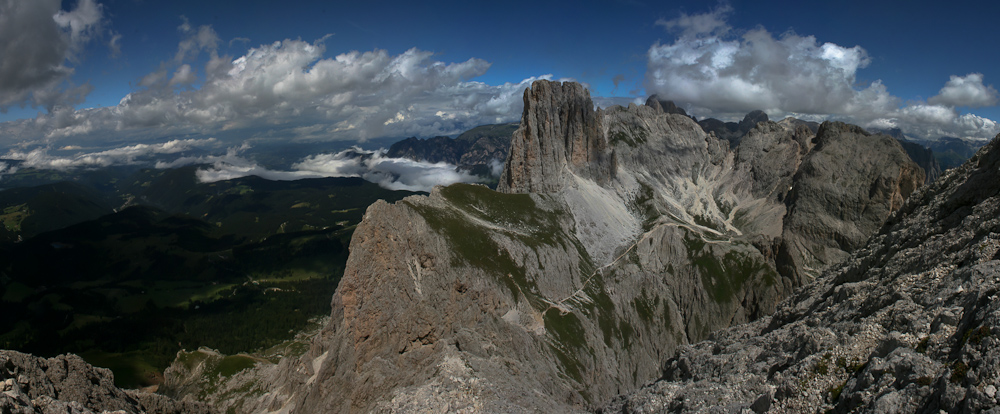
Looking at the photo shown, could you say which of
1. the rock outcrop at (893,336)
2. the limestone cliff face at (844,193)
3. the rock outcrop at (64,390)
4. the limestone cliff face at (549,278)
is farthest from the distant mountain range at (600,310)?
the limestone cliff face at (844,193)

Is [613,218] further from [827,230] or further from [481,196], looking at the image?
[827,230]

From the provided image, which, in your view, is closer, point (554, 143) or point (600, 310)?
point (600, 310)

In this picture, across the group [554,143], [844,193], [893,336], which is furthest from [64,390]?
[844,193]

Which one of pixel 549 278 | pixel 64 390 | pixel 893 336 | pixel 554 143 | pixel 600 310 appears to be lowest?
pixel 600 310

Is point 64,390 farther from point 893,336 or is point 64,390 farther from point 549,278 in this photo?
point 549,278

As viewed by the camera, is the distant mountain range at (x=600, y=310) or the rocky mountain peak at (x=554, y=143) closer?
the distant mountain range at (x=600, y=310)

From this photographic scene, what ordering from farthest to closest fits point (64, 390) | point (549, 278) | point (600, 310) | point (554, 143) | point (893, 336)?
point (554, 143)
point (549, 278)
point (600, 310)
point (64, 390)
point (893, 336)

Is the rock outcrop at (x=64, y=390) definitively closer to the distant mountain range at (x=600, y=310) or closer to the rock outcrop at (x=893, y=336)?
the distant mountain range at (x=600, y=310)
